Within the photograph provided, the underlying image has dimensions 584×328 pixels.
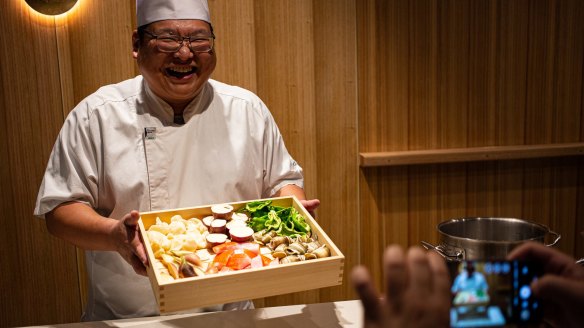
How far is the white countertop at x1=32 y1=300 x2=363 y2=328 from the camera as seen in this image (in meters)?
1.50

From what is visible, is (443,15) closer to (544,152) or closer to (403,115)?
(403,115)

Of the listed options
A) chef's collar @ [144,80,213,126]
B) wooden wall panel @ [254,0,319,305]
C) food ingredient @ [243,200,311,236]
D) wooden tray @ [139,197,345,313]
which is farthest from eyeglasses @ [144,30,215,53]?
wooden wall panel @ [254,0,319,305]

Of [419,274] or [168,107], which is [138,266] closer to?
[168,107]

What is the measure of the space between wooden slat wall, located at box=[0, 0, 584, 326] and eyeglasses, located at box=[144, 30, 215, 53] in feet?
3.29

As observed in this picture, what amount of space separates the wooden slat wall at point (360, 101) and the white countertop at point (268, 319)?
4.58 ft

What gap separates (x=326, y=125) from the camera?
3.08m

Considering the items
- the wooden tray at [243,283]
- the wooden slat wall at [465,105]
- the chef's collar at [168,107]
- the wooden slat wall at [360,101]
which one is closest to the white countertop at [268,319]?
the wooden tray at [243,283]

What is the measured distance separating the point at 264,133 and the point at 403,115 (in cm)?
133

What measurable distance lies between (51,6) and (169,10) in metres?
1.14

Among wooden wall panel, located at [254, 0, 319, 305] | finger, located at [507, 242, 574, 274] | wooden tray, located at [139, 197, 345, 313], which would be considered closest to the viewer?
finger, located at [507, 242, 574, 274]

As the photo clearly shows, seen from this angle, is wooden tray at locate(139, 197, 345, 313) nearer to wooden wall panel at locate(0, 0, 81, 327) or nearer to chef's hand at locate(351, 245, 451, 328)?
chef's hand at locate(351, 245, 451, 328)

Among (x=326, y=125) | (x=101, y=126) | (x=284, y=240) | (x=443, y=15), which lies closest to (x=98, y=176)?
(x=101, y=126)

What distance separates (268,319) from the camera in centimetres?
153

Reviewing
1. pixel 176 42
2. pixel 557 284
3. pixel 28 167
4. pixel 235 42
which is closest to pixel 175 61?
pixel 176 42
